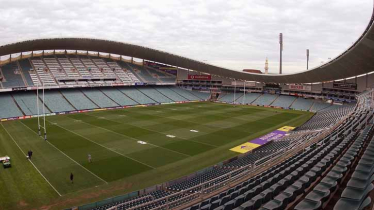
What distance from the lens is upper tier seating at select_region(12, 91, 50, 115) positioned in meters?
52.8

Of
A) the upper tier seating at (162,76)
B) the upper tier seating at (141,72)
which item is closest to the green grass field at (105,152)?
the upper tier seating at (141,72)

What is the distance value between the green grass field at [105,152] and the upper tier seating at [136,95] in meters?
21.5

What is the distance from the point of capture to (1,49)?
2165 inches

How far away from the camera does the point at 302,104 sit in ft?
232

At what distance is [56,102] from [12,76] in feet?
44.8

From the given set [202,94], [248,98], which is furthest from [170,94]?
[248,98]

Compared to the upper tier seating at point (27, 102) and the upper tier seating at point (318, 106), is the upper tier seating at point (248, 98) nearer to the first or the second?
the upper tier seating at point (318, 106)

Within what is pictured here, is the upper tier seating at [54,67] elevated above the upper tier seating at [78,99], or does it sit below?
above

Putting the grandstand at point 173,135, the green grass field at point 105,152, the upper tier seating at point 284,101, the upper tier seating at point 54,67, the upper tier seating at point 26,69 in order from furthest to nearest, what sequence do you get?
the upper tier seating at point 284,101 < the upper tier seating at point 54,67 < the upper tier seating at point 26,69 < the green grass field at point 105,152 < the grandstand at point 173,135

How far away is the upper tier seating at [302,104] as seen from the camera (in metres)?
68.6

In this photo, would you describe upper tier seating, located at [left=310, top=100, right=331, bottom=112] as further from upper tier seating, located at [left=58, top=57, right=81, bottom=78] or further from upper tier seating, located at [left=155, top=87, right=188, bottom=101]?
upper tier seating, located at [left=58, top=57, right=81, bottom=78]

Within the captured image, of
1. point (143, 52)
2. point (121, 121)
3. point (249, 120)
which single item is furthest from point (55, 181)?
point (143, 52)

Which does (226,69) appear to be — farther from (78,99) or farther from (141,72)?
(78,99)

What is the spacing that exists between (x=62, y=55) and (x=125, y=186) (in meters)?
71.9
